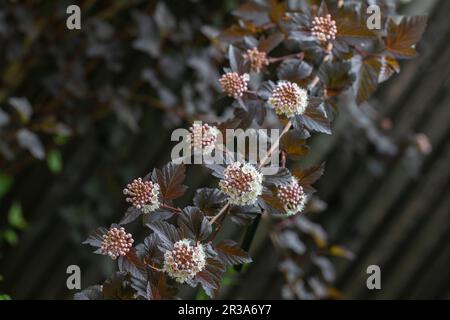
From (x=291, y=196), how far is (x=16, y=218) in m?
1.29

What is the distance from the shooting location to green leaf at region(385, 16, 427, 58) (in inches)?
43.5

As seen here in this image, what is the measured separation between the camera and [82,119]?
1.99 meters

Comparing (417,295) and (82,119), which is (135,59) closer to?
(82,119)

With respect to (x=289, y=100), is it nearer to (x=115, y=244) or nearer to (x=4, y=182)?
(x=115, y=244)

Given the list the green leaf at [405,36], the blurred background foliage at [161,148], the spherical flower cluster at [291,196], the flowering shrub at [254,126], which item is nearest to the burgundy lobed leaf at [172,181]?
the flowering shrub at [254,126]

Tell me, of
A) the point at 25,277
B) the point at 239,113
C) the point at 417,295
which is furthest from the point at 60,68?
the point at 417,295

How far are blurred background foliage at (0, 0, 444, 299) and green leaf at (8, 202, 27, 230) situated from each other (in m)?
0.01

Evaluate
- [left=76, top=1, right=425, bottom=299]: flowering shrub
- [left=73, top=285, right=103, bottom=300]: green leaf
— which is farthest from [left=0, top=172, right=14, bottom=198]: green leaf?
[left=73, top=285, right=103, bottom=300]: green leaf

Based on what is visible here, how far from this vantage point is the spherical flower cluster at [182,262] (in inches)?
33.2

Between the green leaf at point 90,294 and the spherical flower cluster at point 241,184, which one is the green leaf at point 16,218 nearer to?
the green leaf at point 90,294

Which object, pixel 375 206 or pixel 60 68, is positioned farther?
pixel 375 206

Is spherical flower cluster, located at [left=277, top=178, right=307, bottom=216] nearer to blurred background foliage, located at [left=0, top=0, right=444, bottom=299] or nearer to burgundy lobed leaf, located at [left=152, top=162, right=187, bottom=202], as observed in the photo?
burgundy lobed leaf, located at [left=152, top=162, right=187, bottom=202]

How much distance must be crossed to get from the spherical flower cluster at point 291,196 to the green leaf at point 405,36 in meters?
0.34
